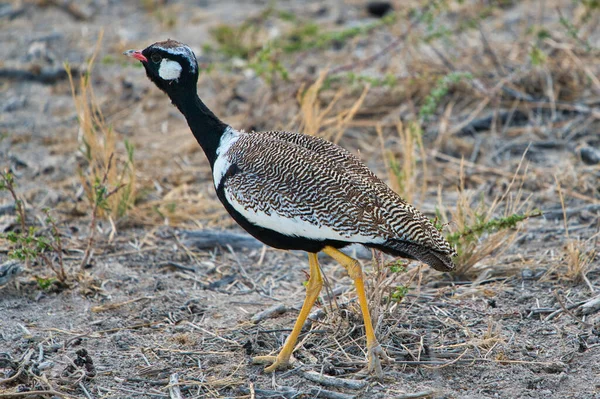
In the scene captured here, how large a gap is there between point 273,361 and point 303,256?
149cm

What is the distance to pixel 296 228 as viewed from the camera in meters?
3.83

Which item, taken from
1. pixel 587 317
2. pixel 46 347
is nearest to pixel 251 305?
pixel 46 347

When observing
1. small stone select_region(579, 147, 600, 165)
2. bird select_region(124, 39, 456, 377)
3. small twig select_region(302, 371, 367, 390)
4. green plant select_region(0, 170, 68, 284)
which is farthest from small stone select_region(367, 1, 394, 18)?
small twig select_region(302, 371, 367, 390)

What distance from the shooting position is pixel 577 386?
12.3 ft

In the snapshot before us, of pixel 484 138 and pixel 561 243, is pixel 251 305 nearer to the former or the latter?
pixel 561 243

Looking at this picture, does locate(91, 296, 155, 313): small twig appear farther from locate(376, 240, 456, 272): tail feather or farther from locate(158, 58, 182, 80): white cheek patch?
locate(376, 240, 456, 272): tail feather

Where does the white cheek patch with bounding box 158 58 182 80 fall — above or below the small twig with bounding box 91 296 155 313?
above

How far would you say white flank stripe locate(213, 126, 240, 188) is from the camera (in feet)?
13.5

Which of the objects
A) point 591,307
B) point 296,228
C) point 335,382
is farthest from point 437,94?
point 335,382

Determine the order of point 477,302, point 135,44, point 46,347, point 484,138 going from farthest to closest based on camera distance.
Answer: point 135,44 → point 484,138 → point 477,302 → point 46,347

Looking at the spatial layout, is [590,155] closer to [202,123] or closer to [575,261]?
[575,261]

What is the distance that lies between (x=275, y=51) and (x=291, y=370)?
3.98 m

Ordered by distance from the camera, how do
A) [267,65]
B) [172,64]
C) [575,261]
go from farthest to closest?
[267,65], [575,261], [172,64]

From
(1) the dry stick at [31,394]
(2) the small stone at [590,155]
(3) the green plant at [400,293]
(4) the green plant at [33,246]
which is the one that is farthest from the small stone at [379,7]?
(1) the dry stick at [31,394]
